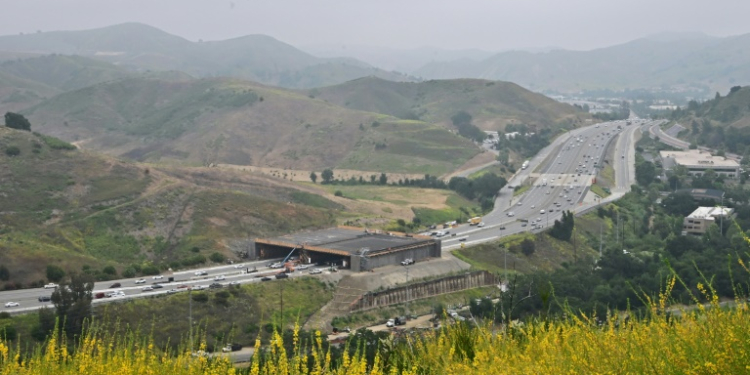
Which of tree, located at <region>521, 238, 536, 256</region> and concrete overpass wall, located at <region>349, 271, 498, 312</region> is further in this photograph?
tree, located at <region>521, 238, 536, 256</region>

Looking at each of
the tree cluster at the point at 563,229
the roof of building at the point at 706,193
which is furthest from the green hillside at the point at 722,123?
the tree cluster at the point at 563,229

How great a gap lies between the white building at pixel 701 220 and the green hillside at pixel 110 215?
136 feet

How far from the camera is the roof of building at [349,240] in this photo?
7912cm

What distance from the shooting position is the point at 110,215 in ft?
277

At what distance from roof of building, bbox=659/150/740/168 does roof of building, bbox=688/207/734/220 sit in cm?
3341

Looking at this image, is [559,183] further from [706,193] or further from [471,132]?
[471,132]

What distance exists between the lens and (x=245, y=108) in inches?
7692

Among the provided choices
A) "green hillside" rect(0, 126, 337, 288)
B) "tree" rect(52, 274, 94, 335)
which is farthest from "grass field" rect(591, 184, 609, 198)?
"tree" rect(52, 274, 94, 335)

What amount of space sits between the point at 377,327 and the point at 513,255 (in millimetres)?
27343

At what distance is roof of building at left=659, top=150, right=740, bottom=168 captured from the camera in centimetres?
13925

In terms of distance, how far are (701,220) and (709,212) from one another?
6135mm

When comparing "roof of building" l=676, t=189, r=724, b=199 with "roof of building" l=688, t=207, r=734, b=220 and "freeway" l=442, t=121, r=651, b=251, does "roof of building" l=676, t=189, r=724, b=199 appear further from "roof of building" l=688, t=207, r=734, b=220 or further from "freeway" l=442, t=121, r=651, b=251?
"freeway" l=442, t=121, r=651, b=251

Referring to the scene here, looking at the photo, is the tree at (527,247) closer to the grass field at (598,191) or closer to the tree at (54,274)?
the grass field at (598,191)

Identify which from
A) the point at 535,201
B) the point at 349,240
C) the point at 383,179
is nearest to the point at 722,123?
the point at 535,201
